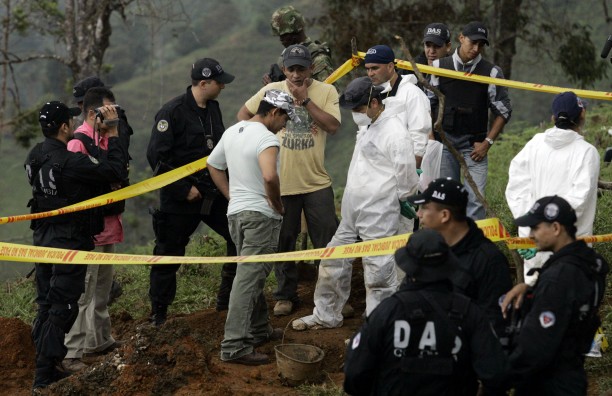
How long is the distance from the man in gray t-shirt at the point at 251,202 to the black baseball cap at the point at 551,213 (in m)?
2.39

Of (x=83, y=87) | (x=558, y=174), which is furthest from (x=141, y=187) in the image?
(x=558, y=174)

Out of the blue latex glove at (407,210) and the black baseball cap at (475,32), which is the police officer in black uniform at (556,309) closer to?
the blue latex glove at (407,210)

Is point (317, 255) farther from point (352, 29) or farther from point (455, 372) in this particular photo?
point (352, 29)

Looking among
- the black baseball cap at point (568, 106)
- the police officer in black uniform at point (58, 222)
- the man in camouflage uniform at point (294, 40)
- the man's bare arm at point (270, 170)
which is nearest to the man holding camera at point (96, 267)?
the police officer in black uniform at point (58, 222)

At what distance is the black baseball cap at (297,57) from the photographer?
727cm

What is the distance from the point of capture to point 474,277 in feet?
15.5

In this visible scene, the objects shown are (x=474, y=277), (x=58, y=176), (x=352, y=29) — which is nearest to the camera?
(x=474, y=277)

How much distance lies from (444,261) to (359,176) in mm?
2812

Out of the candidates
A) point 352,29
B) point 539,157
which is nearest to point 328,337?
point 539,157

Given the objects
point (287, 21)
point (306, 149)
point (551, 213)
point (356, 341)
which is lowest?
point (356, 341)

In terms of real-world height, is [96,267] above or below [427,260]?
below

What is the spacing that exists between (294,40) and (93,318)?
3.01 meters

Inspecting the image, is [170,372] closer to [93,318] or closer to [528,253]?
[93,318]

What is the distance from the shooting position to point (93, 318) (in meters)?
7.54
